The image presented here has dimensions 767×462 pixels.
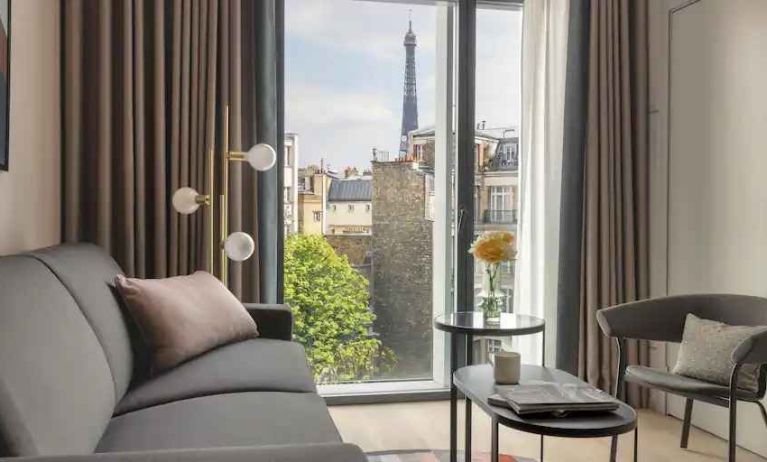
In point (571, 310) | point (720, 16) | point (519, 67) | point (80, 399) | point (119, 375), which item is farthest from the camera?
point (519, 67)

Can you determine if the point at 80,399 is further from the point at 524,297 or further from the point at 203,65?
the point at 524,297

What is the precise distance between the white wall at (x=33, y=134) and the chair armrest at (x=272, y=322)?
3.01 feet

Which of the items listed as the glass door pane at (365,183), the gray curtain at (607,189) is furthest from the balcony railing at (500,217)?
the gray curtain at (607,189)

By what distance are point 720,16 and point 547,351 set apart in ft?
6.07

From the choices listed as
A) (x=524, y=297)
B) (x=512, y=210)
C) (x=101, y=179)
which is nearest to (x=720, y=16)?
(x=512, y=210)

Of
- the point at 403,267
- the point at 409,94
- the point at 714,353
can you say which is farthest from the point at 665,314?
the point at 409,94

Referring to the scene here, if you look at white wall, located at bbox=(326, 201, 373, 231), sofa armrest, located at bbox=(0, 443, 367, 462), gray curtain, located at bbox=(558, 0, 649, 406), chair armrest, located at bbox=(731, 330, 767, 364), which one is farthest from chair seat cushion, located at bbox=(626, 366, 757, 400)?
sofa armrest, located at bbox=(0, 443, 367, 462)

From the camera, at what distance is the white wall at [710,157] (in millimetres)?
3150

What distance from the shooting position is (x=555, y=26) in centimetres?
390

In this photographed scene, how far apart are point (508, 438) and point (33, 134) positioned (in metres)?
2.36

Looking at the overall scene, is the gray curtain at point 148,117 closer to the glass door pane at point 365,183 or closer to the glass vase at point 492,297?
the glass door pane at point 365,183

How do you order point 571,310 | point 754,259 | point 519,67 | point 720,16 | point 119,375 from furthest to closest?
1. point 519,67
2. point 571,310
3. point 720,16
4. point 754,259
5. point 119,375

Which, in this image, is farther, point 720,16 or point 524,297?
point 524,297

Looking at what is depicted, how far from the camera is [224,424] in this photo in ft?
6.00
